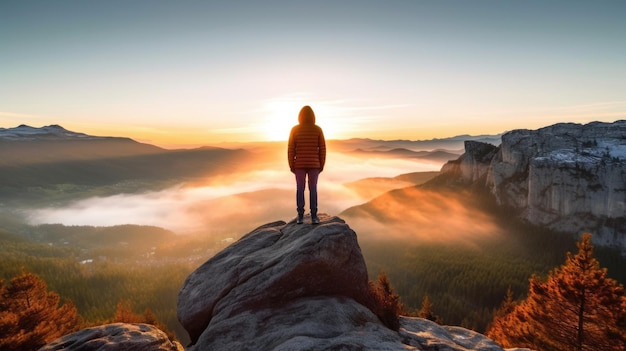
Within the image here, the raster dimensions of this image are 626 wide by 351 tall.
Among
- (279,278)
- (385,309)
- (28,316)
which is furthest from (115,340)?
(28,316)

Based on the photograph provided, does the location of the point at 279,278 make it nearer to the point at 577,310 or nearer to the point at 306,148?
the point at 306,148

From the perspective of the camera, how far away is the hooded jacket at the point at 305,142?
17375mm

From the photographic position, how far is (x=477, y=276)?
13038cm

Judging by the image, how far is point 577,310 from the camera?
87.7 feet

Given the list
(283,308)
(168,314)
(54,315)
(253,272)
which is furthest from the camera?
(168,314)

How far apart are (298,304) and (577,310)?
24.9 metres

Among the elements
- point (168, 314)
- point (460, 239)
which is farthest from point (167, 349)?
point (460, 239)

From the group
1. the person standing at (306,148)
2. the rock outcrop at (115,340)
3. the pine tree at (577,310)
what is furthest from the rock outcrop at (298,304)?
the pine tree at (577,310)

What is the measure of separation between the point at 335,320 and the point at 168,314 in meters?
121

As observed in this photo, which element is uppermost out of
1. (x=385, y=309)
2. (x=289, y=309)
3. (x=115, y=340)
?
(x=289, y=309)

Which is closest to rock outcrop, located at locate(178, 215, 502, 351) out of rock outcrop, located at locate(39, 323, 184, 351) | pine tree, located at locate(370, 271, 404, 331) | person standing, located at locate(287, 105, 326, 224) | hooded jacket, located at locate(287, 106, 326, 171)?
pine tree, located at locate(370, 271, 404, 331)

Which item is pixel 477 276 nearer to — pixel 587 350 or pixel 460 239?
pixel 460 239

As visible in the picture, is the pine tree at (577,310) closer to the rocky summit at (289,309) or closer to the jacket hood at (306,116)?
the rocky summit at (289,309)

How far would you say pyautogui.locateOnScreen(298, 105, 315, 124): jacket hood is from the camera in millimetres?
17562
